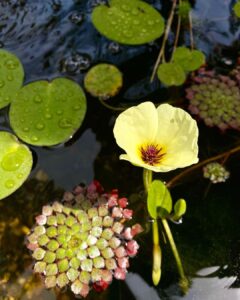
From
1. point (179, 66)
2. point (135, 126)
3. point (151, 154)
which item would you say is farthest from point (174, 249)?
point (179, 66)

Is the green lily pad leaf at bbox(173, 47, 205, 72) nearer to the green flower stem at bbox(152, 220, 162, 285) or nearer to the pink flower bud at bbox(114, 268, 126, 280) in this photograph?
the green flower stem at bbox(152, 220, 162, 285)

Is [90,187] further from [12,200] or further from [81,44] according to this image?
[81,44]

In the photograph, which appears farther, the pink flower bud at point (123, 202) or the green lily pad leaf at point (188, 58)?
the green lily pad leaf at point (188, 58)

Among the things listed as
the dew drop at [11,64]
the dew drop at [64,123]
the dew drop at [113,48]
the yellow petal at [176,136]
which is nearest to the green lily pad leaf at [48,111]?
the dew drop at [64,123]

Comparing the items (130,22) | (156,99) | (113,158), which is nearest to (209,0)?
(130,22)

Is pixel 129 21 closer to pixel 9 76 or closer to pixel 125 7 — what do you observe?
pixel 125 7

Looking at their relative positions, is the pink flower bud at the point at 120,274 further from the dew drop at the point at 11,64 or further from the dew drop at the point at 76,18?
the dew drop at the point at 76,18

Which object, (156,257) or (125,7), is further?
(125,7)
